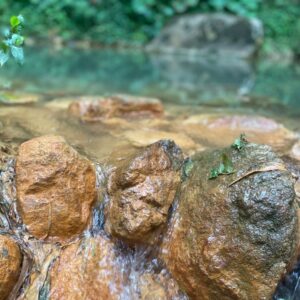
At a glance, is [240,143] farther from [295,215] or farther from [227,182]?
[295,215]

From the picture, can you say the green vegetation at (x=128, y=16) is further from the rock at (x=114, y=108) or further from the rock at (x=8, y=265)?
the rock at (x=8, y=265)


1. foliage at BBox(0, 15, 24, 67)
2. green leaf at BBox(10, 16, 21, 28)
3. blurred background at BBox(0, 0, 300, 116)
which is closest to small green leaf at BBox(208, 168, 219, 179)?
foliage at BBox(0, 15, 24, 67)

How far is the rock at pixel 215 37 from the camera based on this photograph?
9922 millimetres

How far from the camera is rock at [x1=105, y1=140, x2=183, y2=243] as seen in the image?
82.4 inches

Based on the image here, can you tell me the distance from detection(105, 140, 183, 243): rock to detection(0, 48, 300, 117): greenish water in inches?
96.6

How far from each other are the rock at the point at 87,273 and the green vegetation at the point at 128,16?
342 inches

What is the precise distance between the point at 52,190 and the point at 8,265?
16.5 inches

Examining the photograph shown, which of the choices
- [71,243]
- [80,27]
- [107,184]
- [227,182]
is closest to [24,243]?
[71,243]

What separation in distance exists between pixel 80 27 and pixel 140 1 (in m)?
1.65

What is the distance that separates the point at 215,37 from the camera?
1005cm

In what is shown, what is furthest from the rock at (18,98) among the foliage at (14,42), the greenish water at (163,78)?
the foliage at (14,42)

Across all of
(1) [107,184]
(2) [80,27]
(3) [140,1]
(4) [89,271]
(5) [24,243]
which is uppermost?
(3) [140,1]

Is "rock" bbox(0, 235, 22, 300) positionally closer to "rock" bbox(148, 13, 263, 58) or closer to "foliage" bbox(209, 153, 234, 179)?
"foliage" bbox(209, 153, 234, 179)

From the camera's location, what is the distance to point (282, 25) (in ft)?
36.9
